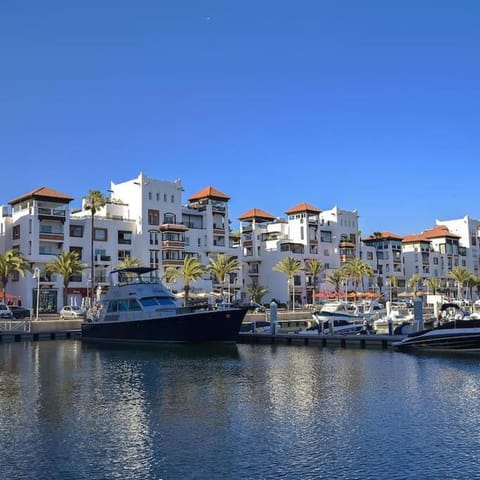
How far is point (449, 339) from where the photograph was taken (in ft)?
132

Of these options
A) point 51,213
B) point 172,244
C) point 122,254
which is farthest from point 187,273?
point 51,213

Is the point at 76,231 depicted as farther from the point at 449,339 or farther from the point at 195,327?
the point at 449,339

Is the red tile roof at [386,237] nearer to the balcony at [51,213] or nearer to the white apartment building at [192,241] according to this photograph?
the white apartment building at [192,241]

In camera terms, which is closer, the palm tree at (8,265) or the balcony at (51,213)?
the palm tree at (8,265)

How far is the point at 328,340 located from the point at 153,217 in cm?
5273

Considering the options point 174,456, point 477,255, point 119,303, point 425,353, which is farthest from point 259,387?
point 477,255

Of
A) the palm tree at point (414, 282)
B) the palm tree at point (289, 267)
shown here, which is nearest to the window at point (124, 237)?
the palm tree at point (289, 267)

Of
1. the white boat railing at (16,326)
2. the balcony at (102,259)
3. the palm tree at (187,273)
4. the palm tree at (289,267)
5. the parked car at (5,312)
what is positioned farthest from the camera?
the palm tree at (289,267)

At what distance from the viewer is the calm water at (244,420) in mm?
15562

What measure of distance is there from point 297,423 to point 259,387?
794 cm

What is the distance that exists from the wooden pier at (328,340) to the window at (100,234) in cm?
4120

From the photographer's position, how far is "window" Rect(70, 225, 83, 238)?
88.6m

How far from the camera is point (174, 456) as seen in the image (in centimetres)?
1653

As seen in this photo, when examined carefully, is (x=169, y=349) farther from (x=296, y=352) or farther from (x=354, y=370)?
(x=354, y=370)
